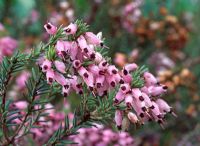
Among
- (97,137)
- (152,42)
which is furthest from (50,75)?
(152,42)

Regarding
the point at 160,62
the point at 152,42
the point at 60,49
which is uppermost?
the point at 152,42

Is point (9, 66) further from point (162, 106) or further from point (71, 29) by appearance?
point (162, 106)

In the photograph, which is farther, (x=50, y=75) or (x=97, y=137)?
(x=97, y=137)

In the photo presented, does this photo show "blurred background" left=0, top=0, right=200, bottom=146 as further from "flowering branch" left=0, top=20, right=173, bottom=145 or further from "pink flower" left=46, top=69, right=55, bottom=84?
"pink flower" left=46, top=69, right=55, bottom=84

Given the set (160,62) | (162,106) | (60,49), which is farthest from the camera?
(160,62)

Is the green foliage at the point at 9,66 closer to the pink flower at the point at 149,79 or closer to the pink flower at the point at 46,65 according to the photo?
the pink flower at the point at 46,65

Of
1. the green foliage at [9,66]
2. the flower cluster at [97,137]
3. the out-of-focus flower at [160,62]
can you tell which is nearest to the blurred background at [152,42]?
the out-of-focus flower at [160,62]
